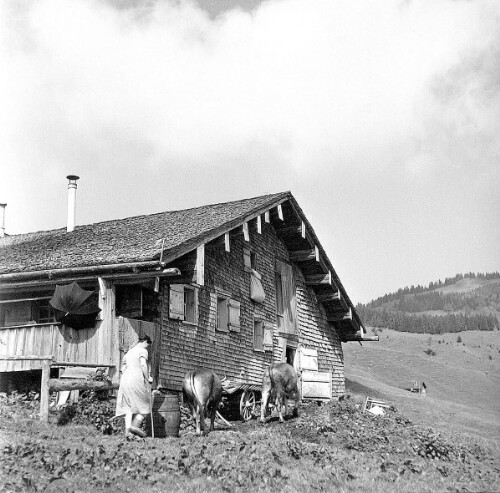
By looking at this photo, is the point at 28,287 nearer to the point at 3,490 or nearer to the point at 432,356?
the point at 3,490

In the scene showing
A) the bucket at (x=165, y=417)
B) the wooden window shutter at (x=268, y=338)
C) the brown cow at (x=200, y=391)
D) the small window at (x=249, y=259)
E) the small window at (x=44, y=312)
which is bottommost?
the bucket at (x=165, y=417)

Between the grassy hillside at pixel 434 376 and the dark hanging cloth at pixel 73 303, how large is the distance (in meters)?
16.9

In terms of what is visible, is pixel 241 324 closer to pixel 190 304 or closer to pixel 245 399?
pixel 245 399

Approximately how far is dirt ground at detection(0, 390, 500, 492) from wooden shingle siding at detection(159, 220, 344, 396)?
393 cm

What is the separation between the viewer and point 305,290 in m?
28.2

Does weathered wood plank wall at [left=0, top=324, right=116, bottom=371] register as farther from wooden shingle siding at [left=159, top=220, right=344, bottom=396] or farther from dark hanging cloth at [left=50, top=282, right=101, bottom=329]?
wooden shingle siding at [left=159, top=220, right=344, bottom=396]

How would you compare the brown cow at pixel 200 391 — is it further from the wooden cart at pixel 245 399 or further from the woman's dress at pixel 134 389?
the wooden cart at pixel 245 399

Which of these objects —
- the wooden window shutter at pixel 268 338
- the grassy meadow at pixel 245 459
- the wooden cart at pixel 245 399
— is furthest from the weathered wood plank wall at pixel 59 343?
the wooden window shutter at pixel 268 338

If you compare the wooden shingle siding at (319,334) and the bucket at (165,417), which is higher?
the wooden shingle siding at (319,334)

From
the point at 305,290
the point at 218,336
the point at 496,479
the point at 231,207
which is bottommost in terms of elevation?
the point at 496,479

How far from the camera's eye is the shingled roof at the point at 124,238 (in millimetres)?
17594

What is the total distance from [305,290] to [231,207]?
582cm

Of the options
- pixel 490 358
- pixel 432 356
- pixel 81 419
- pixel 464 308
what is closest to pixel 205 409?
pixel 81 419

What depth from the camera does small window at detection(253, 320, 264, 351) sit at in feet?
80.0
